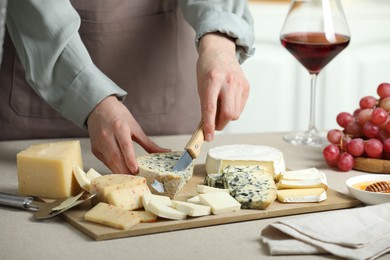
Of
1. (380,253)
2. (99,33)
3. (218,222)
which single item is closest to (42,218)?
(218,222)

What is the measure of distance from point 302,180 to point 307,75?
1853 mm

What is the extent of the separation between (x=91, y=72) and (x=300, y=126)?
5.86ft

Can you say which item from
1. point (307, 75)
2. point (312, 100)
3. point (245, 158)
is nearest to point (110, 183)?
point (245, 158)

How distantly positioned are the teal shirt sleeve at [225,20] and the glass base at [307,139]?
0.23 metres

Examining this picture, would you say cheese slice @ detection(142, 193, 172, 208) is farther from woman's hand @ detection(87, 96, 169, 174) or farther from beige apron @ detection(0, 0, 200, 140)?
beige apron @ detection(0, 0, 200, 140)

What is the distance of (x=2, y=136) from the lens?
1.95 m

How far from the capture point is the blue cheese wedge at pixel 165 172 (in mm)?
1378

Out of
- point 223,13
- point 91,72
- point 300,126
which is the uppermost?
point 223,13

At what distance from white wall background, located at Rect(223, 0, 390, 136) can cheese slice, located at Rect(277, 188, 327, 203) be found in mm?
1808

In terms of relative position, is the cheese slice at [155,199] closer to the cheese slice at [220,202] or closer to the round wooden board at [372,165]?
the cheese slice at [220,202]

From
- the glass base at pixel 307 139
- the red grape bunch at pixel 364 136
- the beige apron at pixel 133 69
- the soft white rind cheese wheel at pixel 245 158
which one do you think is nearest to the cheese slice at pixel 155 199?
the soft white rind cheese wheel at pixel 245 158

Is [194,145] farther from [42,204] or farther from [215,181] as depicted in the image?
[42,204]

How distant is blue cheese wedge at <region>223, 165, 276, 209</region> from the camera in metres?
1.31

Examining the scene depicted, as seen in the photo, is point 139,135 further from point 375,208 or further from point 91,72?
point 375,208
